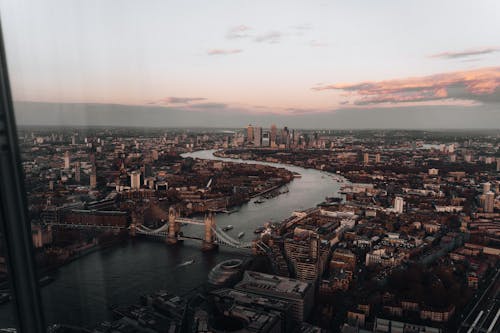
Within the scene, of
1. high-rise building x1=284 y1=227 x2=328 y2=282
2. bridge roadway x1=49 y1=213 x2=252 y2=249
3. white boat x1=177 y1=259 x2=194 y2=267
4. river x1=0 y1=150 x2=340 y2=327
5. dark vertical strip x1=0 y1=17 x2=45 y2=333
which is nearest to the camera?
dark vertical strip x1=0 y1=17 x2=45 y2=333

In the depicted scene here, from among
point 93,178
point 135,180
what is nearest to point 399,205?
point 135,180

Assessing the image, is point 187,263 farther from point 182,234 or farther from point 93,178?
point 93,178

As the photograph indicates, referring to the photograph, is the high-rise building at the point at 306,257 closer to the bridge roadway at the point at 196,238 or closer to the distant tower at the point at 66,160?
the bridge roadway at the point at 196,238

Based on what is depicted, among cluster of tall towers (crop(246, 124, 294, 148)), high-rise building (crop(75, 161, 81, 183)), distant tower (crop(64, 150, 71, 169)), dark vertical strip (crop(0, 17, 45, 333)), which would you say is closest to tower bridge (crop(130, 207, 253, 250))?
high-rise building (crop(75, 161, 81, 183))

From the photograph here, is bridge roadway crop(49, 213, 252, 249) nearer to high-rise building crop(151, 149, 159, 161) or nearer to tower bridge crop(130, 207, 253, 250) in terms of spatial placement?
tower bridge crop(130, 207, 253, 250)

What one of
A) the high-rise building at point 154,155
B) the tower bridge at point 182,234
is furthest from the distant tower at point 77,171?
the high-rise building at point 154,155
